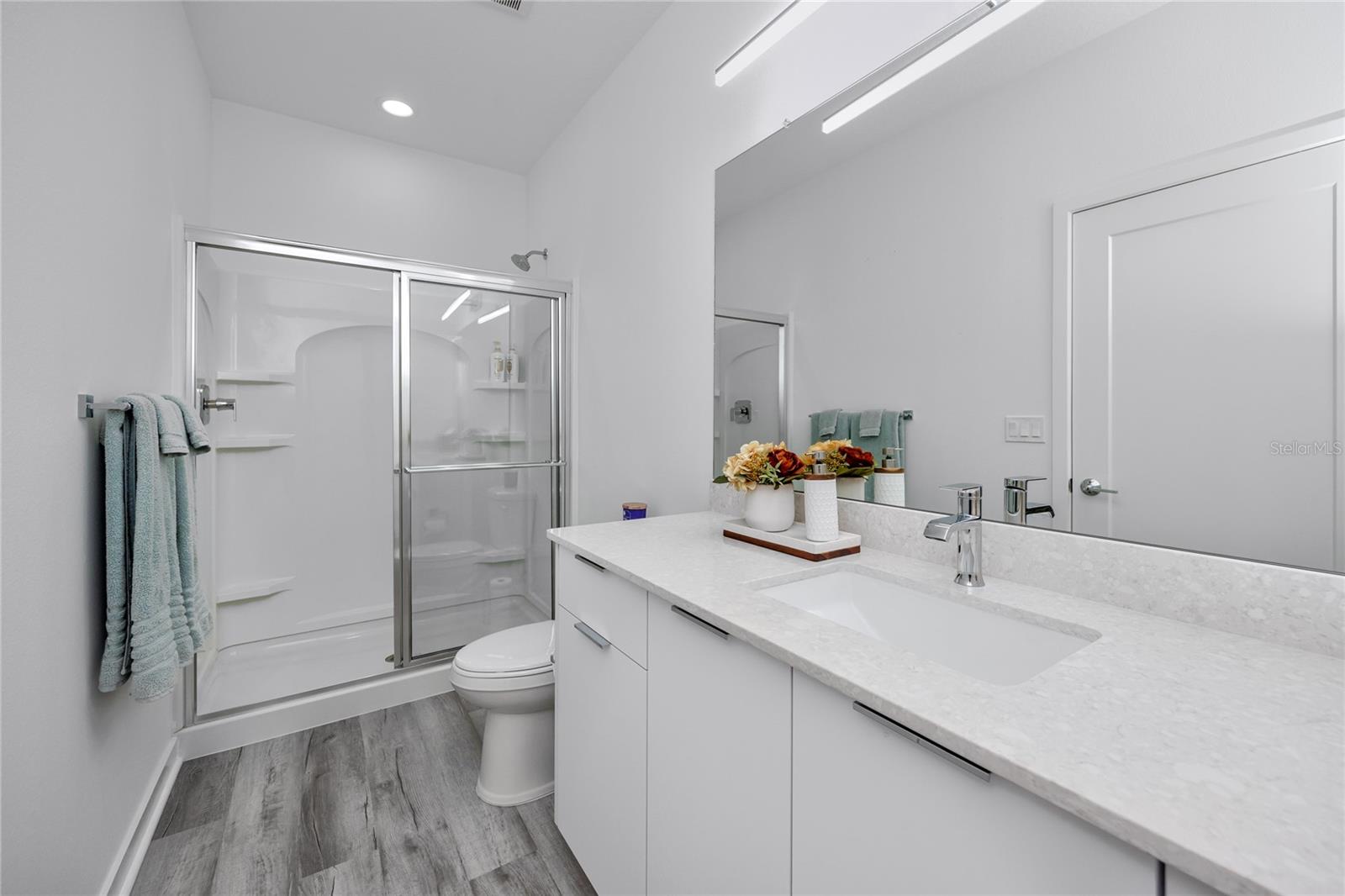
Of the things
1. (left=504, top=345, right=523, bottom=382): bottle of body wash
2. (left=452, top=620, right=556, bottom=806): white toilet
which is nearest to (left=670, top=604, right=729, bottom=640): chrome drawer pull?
(left=452, top=620, right=556, bottom=806): white toilet

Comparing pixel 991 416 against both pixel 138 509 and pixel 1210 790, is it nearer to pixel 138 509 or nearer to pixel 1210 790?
pixel 1210 790

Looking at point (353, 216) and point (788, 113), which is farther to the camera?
point (353, 216)

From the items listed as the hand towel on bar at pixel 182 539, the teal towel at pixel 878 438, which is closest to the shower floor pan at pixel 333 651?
the hand towel on bar at pixel 182 539

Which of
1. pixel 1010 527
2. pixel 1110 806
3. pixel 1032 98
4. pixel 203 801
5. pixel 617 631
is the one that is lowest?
pixel 203 801

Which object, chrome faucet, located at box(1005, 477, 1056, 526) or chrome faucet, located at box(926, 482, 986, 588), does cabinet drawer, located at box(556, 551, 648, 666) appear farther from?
chrome faucet, located at box(1005, 477, 1056, 526)

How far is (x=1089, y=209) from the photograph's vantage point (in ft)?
3.17

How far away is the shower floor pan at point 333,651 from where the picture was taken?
2.26 m

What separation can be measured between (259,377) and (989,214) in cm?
278

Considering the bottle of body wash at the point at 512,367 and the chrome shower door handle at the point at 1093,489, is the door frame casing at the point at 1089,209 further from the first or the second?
the bottle of body wash at the point at 512,367

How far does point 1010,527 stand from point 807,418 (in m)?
0.59

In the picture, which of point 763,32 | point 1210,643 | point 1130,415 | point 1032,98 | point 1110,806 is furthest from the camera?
point 763,32

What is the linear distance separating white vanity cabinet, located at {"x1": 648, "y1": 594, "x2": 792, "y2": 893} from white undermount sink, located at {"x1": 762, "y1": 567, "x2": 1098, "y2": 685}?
0.22 m

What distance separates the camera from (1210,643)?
30.0 inches

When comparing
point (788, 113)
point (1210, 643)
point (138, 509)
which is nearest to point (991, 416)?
point (1210, 643)
